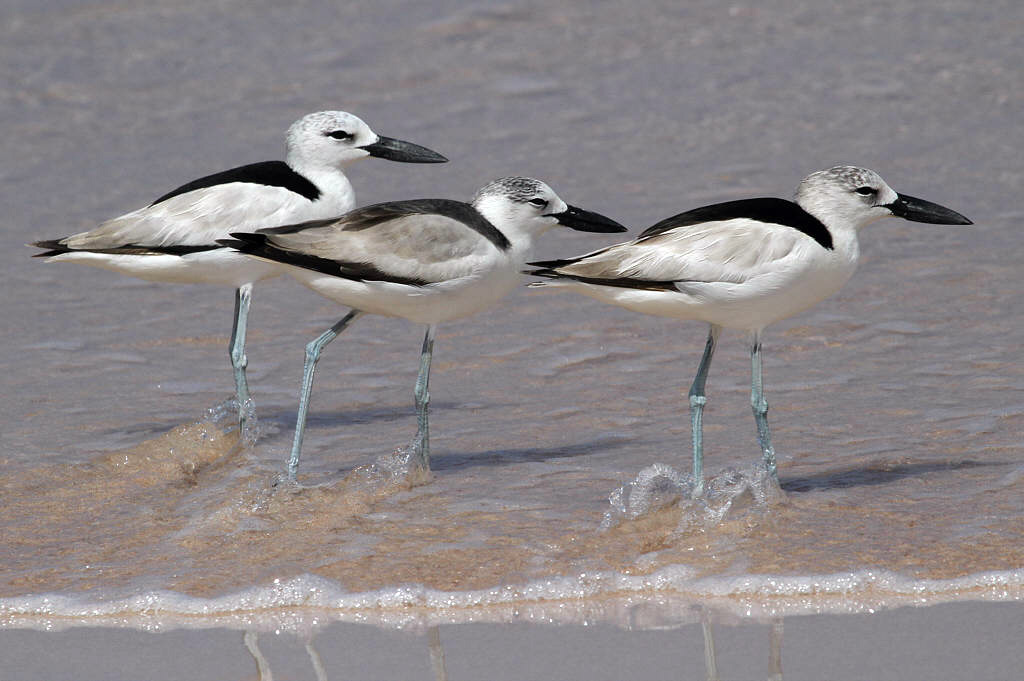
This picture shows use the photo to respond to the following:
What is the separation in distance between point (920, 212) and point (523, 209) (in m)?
1.80

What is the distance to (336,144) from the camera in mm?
8086

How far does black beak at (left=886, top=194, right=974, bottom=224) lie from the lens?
6605 millimetres

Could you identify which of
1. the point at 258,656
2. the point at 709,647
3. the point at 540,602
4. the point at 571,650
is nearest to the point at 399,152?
the point at 540,602

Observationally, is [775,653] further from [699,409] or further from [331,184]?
[331,184]

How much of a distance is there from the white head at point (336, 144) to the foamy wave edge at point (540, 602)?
3111mm

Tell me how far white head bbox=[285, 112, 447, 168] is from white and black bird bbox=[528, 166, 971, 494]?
1920 mm

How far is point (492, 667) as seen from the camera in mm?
4969

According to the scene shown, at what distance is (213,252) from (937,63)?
376 inches

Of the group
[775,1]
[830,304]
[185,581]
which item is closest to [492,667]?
[185,581]

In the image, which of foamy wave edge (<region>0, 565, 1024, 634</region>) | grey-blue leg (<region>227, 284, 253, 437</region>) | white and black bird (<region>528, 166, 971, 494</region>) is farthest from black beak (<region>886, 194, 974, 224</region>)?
grey-blue leg (<region>227, 284, 253, 437</region>)

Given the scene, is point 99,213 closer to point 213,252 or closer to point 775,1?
point 213,252

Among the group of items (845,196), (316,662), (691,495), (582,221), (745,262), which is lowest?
(316,662)

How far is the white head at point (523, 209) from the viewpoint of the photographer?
22.6 ft

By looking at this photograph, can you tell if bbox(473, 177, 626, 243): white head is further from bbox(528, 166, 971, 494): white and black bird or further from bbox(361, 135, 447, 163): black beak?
bbox(361, 135, 447, 163): black beak
